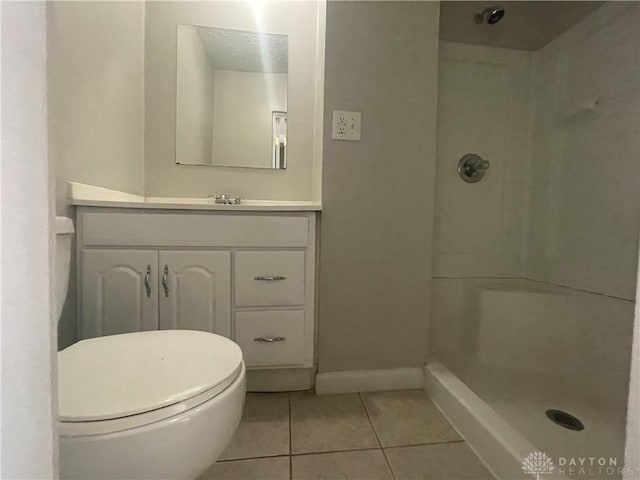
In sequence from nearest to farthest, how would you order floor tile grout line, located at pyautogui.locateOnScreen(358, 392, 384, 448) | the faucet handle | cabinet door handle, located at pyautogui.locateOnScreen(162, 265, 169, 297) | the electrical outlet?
floor tile grout line, located at pyautogui.locateOnScreen(358, 392, 384, 448) < cabinet door handle, located at pyautogui.locateOnScreen(162, 265, 169, 297) < the electrical outlet < the faucet handle

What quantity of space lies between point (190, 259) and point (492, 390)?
141 cm

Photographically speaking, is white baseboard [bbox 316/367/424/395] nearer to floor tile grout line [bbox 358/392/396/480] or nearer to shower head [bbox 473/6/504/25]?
floor tile grout line [bbox 358/392/396/480]

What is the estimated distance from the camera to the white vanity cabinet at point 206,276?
1078mm

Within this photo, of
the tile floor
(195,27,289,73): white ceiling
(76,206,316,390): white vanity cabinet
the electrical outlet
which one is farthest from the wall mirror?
the tile floor

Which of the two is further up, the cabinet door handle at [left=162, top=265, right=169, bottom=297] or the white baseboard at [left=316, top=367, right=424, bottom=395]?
the cabinet door handle at [left=162, top=265, right=169, bottom=297]

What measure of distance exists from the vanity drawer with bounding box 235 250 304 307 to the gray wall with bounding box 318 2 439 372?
0.13 meters

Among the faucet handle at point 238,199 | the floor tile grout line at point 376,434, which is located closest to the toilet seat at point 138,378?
the floor tile grout line at point 376,434

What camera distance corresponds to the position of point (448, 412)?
1139 mm

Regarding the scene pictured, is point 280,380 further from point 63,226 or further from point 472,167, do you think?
point 472,167

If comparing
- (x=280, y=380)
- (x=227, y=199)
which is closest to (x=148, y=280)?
(x=227, y=199)

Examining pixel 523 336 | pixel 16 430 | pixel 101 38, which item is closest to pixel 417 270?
pixel 523 336

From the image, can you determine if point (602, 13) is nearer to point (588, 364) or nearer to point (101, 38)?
point (588, 364)

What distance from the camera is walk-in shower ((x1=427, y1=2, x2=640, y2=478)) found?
1.12 meters

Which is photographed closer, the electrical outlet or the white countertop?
the white countertop
